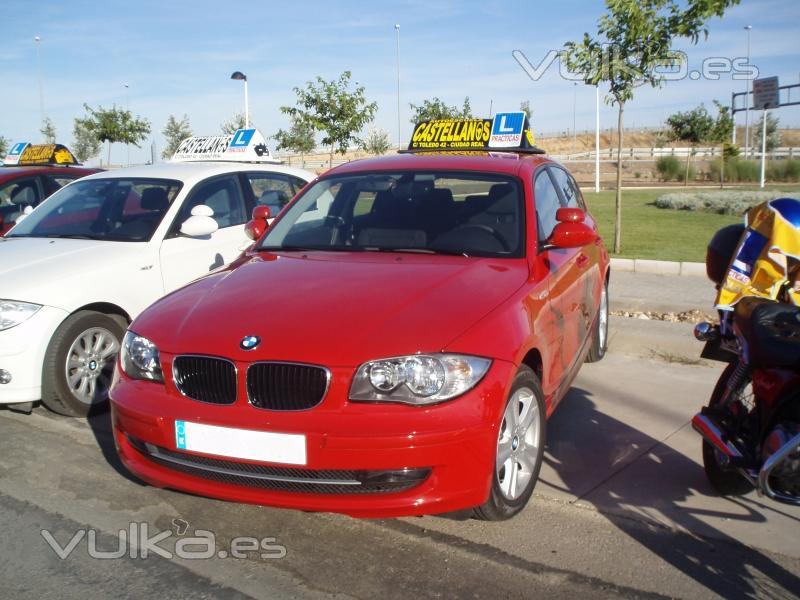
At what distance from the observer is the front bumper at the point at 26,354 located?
494cm

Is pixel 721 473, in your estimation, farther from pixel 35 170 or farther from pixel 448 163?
pixel 35 170

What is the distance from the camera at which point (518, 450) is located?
3650mm

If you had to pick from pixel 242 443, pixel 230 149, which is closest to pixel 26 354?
pixel 242 443

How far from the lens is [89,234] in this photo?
20.1 feet

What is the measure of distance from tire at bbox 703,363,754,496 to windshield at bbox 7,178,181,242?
13.9 feet

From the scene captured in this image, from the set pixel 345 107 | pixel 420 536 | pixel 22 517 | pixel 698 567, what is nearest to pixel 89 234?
pixel 22 517

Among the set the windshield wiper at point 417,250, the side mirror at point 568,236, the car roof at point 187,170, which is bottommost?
the windshield wiper at point 417,250

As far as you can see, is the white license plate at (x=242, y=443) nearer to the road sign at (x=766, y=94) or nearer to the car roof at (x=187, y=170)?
the car roof at (x=187, y=170)

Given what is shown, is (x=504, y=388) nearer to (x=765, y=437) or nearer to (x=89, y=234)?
(x=765, y=437)

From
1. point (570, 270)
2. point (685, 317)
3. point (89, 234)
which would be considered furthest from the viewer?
point (685, 317)

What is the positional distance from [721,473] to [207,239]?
14.3 feet

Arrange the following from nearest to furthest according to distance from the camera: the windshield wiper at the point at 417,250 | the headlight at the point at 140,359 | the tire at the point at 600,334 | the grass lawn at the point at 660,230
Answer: the headlight at the point at 140,359
the windshield wiper at the point at 417,250
the tire at the point at 600,334
the grass lawn at the point at 660,230

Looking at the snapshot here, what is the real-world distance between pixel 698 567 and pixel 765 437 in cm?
61

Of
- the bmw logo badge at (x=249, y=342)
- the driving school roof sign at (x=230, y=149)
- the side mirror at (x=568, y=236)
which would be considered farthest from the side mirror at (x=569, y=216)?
the driving school roof sign at (x=230, y=149)
